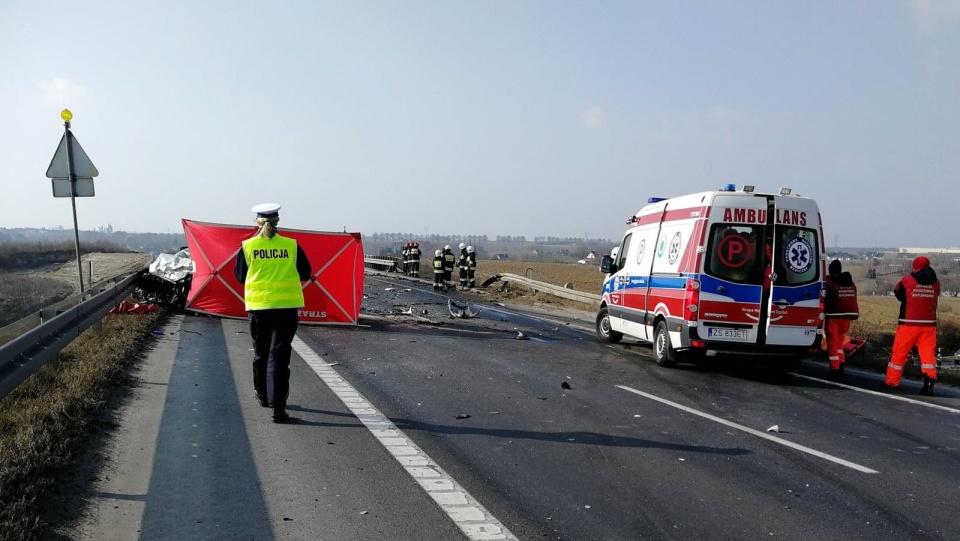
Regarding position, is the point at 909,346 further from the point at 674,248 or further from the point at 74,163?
the point at 74,163

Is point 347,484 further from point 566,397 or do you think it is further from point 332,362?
point 332,362

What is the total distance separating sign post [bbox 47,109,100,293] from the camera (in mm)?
10984

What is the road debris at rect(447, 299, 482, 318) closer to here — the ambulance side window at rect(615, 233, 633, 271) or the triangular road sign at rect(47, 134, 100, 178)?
the ambulance side window at rect(615, 233, 633, 271)

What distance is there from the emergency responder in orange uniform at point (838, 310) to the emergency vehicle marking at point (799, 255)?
54.5 inches

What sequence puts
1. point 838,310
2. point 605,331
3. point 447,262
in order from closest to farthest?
point 838,310 < point 605,331 < point 447,262

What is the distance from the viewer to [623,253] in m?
12.7

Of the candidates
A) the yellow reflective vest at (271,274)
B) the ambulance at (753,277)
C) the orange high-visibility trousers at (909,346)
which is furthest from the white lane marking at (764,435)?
the yellow reflective vest at (271,274)

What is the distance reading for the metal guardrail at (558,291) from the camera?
2085 centimetres

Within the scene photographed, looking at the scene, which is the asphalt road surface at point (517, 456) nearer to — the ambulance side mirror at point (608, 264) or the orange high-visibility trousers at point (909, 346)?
the orange high-visibility trousers at point (909, 346)

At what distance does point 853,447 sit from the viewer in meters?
6.15

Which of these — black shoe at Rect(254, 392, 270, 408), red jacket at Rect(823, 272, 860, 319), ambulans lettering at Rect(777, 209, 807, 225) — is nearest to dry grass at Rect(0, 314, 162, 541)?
black shoe at Rect(254, 392, 270, 408)

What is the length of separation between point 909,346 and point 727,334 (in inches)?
88.6

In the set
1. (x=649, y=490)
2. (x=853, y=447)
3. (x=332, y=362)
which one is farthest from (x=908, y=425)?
(x=332, y=362)

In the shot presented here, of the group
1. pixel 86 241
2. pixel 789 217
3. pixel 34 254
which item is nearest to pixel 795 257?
pixel 789 217
